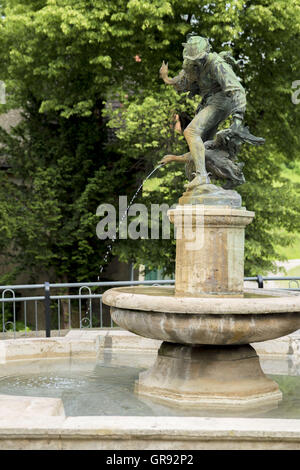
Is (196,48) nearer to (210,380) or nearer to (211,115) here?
(211,115)

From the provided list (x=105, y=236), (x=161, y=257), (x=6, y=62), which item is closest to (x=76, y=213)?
(x=105, y=236)

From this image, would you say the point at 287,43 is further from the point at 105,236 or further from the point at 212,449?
the point at 212,449

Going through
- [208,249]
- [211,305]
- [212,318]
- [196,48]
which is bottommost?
[212,318]

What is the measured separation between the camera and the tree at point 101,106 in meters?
16.5

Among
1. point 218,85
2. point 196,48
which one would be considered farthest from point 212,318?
point 196,48

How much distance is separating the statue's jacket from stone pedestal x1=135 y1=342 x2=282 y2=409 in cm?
290

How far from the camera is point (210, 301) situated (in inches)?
252

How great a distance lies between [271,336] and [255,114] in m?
12.7

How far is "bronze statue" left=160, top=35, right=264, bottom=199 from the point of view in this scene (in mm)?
7891

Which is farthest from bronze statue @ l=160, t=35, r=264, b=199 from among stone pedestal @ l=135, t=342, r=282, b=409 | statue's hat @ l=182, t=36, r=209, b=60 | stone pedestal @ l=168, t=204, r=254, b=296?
stone pedestal @ l=135, t=342, r=282, b=409

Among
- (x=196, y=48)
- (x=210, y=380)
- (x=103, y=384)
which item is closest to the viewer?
(x=210, y=380)

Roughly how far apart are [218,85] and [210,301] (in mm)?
3005

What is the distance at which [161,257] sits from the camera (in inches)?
704

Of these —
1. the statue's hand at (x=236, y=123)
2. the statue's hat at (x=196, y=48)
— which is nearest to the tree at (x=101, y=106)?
the statue's hat at (x=196, y=48)
